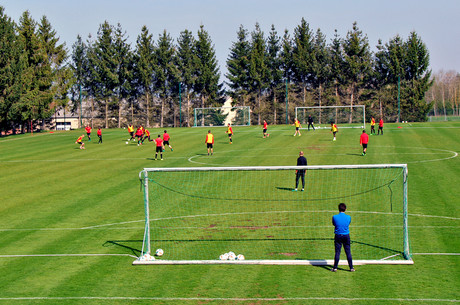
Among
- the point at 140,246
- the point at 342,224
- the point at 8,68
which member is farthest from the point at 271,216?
the point at 8,68

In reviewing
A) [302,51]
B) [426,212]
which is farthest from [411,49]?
[426,212]

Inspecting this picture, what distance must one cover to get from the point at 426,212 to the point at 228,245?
8844mm

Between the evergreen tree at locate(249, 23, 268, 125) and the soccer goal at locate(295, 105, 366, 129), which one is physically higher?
the evergreen tree at locate(249, 23, 268, 125)

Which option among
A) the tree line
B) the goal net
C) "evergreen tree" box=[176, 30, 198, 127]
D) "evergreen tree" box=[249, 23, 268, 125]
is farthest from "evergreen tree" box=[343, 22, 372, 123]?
the goal net

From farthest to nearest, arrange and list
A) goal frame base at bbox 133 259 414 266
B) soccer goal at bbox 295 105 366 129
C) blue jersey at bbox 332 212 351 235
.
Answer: soccer goal at bbox 295 105 366 129 → goal frame base at bbox 133 259 414 266 → blue jersey at bbox 332 212 351 235

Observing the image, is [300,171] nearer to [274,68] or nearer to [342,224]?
[342,224]

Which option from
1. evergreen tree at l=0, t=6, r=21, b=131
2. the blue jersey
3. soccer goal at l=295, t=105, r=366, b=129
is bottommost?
the blue jersey

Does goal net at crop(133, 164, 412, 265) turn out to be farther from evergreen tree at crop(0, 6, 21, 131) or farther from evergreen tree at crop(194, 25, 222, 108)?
evergreen tree at crop(194, 25, 222, 108)

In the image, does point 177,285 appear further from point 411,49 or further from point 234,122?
point 411,49

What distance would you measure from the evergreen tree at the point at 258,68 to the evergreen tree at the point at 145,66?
58.5ft

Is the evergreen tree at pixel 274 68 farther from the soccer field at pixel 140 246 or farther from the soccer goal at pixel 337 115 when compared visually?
the soccer field at pixel 140 246

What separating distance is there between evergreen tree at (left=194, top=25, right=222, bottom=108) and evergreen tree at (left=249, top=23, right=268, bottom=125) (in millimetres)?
6746

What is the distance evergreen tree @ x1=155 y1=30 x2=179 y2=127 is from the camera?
300 feet

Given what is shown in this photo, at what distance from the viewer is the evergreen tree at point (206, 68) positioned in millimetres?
92062
